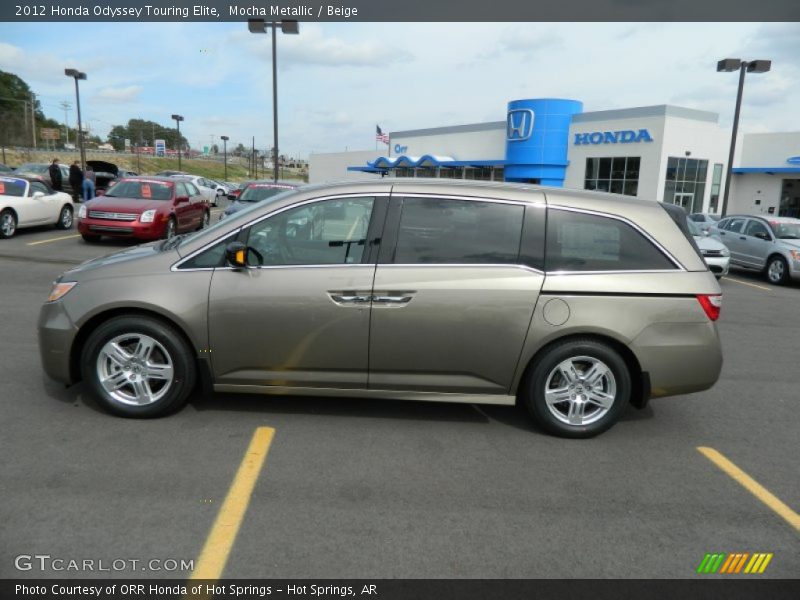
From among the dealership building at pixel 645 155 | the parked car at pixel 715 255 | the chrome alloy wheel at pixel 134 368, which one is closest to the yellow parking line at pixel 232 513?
the chrome alloy wheel at pixel 134 368

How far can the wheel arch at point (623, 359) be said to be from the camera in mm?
4176

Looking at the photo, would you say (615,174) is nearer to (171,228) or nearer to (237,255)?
(171,228)

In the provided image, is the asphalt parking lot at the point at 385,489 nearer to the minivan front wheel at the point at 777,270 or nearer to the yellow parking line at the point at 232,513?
the yellow parking line at the point at 232,513

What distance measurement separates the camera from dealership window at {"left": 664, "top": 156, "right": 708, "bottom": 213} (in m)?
34.4

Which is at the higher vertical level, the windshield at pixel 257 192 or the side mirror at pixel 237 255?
the windshield at pixel 257 192

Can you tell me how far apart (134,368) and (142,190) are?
12026mm

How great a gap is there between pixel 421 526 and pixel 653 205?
2.84 m

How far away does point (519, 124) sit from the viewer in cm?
3903

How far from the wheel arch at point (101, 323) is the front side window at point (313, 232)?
2.37 feet

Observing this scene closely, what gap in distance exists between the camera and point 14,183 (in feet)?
47.9

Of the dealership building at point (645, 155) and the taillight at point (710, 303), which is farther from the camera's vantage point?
the dealership building at point (645, 155)
